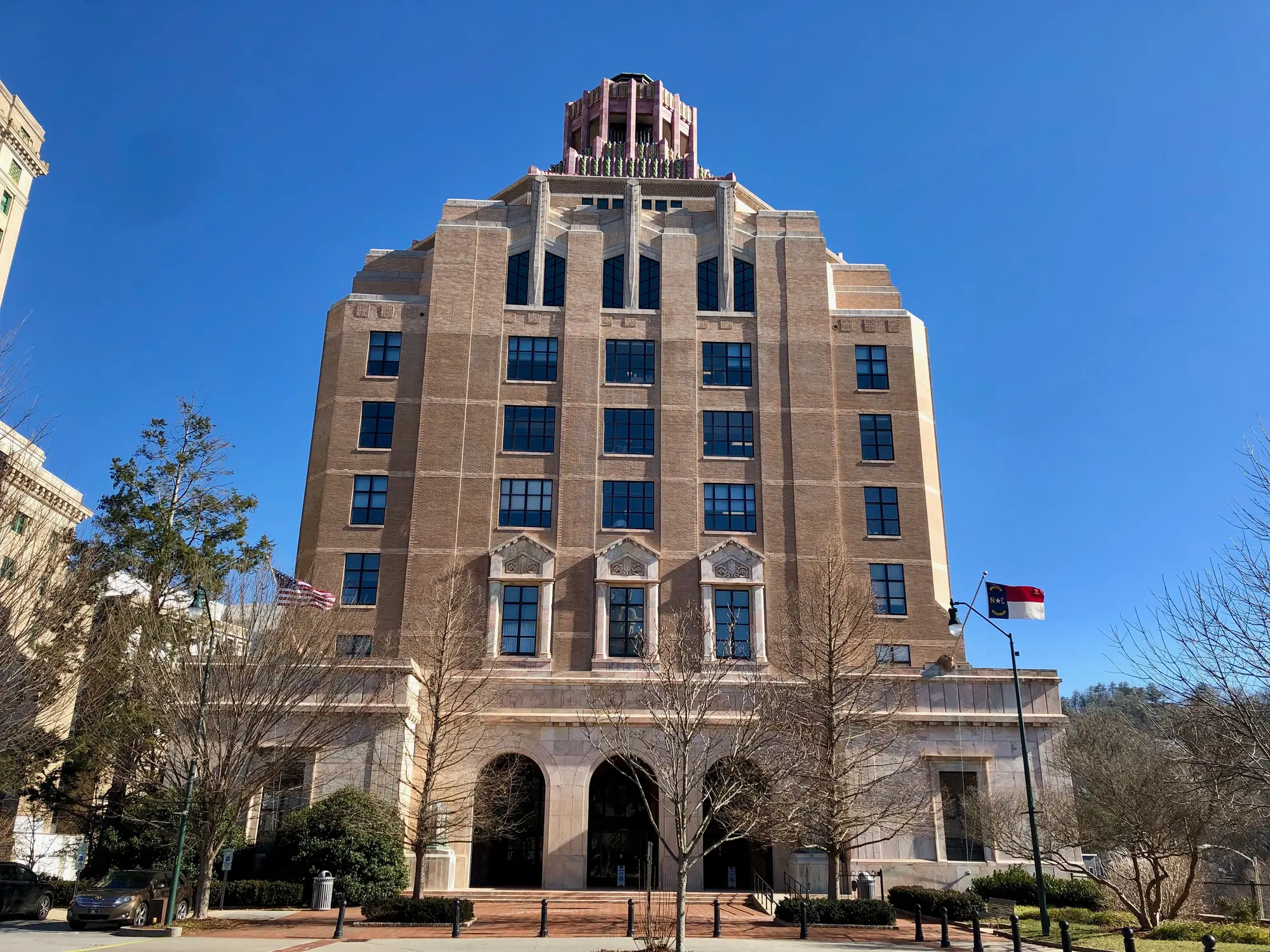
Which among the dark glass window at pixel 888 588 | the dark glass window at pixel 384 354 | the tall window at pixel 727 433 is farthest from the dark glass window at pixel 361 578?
the dark glass window at pixel 888 588

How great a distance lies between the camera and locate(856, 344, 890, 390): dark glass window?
159 feet

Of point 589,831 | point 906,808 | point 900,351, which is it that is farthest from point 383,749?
point 900,351

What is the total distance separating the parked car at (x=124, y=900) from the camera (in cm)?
2538

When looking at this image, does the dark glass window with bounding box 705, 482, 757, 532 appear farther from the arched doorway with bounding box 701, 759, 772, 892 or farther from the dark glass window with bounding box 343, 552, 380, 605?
the dark glass window with bounding box 343, 552, 380, 605

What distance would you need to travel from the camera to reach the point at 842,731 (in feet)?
111

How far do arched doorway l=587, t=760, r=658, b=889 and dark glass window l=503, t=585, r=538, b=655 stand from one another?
Answer: 6323 millimetres

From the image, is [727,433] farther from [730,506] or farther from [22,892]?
[22,892]

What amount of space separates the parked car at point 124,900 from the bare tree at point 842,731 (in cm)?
1781

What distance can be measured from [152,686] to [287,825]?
6086 mm

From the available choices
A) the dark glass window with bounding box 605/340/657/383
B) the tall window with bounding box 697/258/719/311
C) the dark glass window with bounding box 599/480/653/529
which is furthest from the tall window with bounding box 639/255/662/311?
the dark glass window with bounding box 599/480/653/529

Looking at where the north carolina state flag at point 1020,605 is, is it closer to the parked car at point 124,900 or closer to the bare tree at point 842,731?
the bare tree at point 842,731

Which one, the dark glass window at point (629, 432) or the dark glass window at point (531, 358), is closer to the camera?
Answer: the dark glass window at point (629, 432)

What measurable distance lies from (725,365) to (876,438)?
785 centimetres

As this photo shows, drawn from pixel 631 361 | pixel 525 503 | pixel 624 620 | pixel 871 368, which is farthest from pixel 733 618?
pixel 871 368
